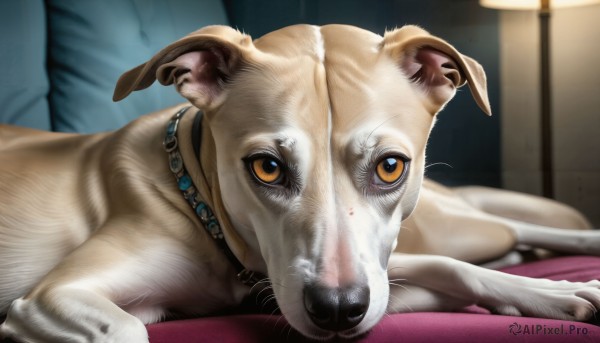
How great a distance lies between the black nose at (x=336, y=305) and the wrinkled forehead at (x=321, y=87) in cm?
29

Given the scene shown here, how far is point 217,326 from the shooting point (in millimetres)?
1302

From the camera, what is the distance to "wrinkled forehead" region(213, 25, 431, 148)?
4.22 feet

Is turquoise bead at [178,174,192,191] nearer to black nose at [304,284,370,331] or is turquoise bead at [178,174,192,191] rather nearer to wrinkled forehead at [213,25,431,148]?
wrinkled forehead at [213,25,431,148]

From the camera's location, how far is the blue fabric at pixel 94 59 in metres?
2.31

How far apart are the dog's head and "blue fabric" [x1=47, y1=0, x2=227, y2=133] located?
97 cm

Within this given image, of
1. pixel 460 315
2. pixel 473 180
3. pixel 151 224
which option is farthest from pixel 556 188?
pixel 151 224

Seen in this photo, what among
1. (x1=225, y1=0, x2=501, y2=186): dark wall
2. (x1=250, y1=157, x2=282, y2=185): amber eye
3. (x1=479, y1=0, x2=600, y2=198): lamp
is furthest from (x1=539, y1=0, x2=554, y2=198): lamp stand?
(x1=250, y1=157, x2=282, y2=185): amber eye

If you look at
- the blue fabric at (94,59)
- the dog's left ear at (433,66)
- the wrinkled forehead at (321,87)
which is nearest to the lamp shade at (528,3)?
the blue fabric at (94,59)

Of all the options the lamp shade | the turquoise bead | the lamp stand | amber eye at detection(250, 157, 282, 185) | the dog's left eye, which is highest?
the lamp shade

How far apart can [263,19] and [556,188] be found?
1410mm

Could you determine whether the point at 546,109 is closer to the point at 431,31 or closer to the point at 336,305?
the point at 431,31

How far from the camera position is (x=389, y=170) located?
51.2 inches

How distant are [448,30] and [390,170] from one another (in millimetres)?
1772

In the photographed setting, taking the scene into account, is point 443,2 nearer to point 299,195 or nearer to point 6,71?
point 6,71
